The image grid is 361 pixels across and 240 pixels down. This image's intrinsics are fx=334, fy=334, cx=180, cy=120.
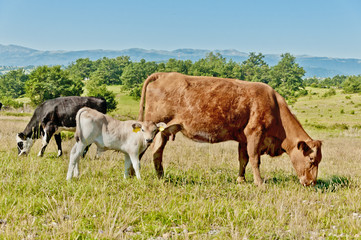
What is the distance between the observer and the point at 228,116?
292 inches

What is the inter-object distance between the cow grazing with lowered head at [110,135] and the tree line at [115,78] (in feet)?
236

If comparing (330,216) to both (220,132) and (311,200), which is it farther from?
(220,132)

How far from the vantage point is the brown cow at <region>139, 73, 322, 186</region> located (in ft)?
24.3

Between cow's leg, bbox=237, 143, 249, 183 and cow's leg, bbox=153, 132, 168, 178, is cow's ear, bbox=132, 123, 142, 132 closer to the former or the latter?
cow's leg, bbox=153, 132, 168, 178

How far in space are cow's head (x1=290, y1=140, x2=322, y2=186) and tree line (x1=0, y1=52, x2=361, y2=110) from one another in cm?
7230

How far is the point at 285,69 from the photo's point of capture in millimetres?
162750

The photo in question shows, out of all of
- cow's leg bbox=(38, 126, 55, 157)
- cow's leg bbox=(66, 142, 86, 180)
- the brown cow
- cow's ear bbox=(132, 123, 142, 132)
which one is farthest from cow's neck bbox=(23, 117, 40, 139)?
cow's ear bbox=(132, 123, 142, 132)

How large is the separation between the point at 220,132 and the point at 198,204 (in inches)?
98.6

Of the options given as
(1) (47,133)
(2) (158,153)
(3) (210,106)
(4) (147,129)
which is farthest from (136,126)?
(1) (47,133)

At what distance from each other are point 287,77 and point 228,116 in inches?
5943

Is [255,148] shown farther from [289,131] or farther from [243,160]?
[289,131]

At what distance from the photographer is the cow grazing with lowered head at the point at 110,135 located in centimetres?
680

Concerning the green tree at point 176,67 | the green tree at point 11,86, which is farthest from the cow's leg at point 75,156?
the green tree at point 176,67

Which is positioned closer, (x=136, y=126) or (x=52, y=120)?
(x=136, y=126)
